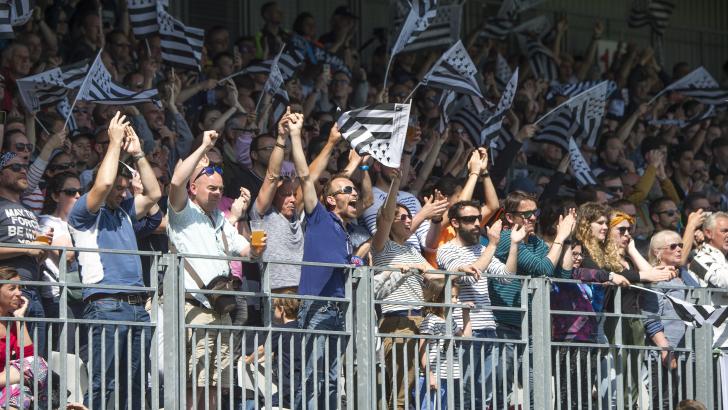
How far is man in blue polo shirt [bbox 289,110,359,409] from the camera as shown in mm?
10750

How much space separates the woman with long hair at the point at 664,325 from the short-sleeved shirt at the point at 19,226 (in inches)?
185

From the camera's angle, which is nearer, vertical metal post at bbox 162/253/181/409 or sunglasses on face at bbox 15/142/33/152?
vertical metal post at bbox 162/253/181/409

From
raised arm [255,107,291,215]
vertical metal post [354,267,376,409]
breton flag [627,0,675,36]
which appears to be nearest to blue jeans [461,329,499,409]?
vertical metal post [354,267,376,409]

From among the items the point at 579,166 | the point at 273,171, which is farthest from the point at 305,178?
the point at 579,166

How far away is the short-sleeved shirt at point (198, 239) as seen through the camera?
422 inches

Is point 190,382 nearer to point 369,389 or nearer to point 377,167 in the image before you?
point 369,389

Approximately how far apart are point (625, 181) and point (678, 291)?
515cm

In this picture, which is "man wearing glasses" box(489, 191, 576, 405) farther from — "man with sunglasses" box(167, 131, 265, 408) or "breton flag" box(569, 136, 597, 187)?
"breton flag" box(569, 136, 597, 187)

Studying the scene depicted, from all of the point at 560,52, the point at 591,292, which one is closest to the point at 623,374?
the point at 591,292

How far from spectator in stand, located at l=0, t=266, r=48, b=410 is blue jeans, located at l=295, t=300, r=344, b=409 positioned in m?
1.78

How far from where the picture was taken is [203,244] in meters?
10.9

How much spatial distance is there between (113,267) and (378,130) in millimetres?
2961

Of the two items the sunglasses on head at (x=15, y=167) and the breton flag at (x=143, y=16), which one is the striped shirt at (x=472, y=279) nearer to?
the sunglasses on head at (x=15, y=167)

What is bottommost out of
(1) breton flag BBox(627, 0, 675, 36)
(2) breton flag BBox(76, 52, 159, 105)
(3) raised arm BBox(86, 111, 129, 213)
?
A: (3) raised arm BBox(86, 111, 129, 213)
